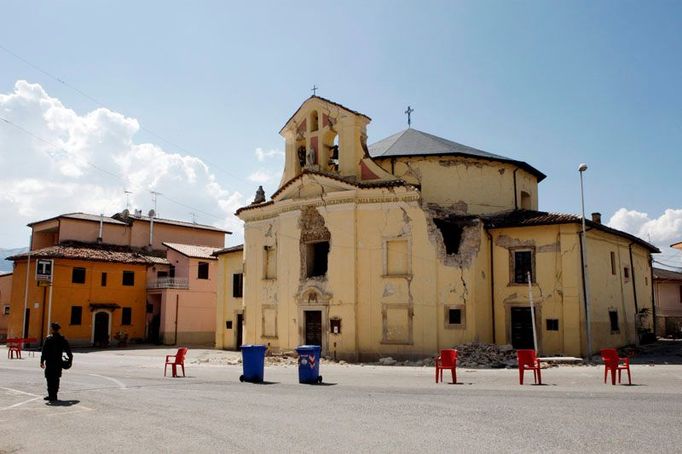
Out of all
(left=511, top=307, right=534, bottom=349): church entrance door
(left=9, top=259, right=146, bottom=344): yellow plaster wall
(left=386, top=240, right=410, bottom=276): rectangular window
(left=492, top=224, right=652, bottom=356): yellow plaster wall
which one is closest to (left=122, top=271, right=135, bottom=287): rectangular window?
(left=9, top=259, right=146, bottom=344): yellow plaster wall

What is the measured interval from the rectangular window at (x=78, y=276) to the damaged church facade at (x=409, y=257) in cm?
1680

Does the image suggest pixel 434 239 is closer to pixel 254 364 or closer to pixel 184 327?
pixel 254 364

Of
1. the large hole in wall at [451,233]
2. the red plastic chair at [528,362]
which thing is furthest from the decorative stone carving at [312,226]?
the red plastic chair at [528,362]

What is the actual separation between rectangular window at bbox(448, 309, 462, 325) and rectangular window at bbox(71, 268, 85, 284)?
28410 mm

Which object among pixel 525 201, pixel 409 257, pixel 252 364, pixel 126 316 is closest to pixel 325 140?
pixel 409 257

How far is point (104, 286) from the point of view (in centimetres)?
4416

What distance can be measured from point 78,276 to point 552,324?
106 ft

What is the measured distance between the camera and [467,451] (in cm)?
803

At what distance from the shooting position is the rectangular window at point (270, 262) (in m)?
31.9

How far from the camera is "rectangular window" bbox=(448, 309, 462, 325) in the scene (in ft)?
87.3

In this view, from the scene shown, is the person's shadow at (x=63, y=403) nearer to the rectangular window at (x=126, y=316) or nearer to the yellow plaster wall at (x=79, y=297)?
the yellow plaster wall at (x=79, y=297)

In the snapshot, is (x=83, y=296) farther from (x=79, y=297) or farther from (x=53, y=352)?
(x=53, y=352)

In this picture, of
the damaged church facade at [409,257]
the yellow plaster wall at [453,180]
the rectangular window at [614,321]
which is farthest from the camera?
the yellow plaster wall at [453,180]

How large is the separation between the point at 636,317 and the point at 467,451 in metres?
30.1
